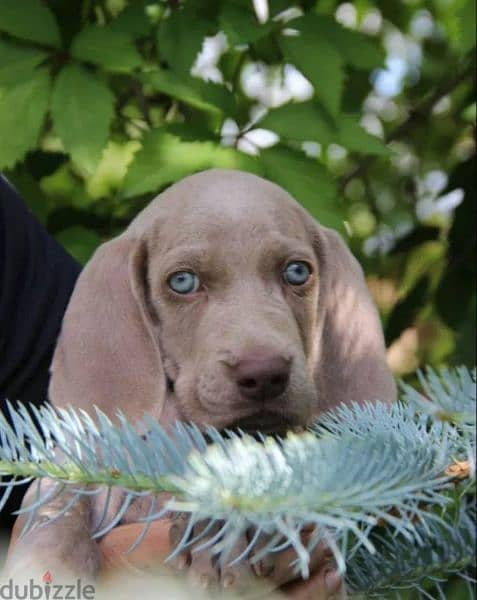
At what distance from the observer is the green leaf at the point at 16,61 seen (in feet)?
6.21

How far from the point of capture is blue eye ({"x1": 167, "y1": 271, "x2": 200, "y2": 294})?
1.32 m

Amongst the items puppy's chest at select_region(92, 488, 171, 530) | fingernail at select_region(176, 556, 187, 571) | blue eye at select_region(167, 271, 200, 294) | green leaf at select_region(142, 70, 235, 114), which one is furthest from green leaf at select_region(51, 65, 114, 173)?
fingernail at select_region(176, 556, 187, 571)

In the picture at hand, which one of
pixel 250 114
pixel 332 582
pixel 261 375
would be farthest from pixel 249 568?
pixel 250 114

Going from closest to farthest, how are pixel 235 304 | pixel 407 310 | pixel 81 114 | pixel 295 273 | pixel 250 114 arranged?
pixel 235 304 → pixel 295 273 → pixel 81 114 → pixel 407 310 → pixel 250 114

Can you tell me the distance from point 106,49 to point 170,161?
25cm

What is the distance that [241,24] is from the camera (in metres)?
1.99

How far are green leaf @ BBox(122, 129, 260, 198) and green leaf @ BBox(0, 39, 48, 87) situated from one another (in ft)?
0.80

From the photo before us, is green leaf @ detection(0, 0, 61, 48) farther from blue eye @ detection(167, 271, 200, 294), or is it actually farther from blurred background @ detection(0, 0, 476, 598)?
blue eye @ detection(167, 271, 200, 294)

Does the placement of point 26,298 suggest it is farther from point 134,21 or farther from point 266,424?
point 266,424

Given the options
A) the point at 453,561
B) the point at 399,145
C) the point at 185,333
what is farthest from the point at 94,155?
the point at 399,145

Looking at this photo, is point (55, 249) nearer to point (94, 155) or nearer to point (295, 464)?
point (94, 155)

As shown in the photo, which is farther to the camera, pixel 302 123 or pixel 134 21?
pixel 134 21

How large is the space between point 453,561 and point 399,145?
103 inches

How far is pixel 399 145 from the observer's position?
3.40 m
